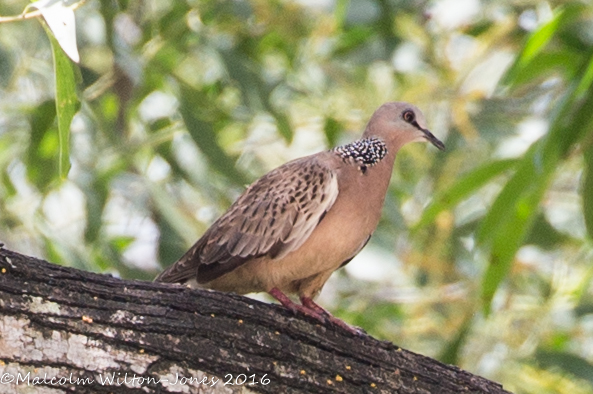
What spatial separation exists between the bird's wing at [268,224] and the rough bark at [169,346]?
23.3 inches

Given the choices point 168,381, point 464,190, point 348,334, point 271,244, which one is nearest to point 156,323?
point 168,381

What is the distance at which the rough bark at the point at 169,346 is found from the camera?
8.57 feet

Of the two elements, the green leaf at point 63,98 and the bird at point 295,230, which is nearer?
the green leaf at point 63,98

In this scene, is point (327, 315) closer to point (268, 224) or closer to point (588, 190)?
point (268, 224)

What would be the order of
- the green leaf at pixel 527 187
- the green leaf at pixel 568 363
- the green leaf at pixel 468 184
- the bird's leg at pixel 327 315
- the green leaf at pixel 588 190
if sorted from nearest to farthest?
1. the bird's leg at pixel 327 315
2. the green leaf at pixel 527 187
3. the green leaf at pixel 588 190
4. the green leaf at pixel 468 184
5. the green leaf at pixel 568 363

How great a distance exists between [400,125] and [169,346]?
1.85 m

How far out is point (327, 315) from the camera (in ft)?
11.8

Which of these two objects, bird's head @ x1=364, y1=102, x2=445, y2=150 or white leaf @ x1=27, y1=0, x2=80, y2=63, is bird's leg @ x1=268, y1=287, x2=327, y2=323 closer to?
bird's head @ x1=364, y1=102, x2=445, y2=150

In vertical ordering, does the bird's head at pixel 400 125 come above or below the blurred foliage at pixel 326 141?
below

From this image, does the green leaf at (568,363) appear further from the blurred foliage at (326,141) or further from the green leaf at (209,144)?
the green leaf at (209,144)

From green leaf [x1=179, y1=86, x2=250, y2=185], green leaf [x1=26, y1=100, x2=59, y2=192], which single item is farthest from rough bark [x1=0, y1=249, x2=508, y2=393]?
green leaf [x1=26, y1=100, x2=59, y2=192]

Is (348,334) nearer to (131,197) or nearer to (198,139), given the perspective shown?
(198,139)

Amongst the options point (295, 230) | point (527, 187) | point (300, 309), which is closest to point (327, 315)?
point (300, 309)

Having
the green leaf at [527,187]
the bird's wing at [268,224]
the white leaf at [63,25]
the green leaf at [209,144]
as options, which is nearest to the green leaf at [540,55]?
the green leaf at [527,187]
